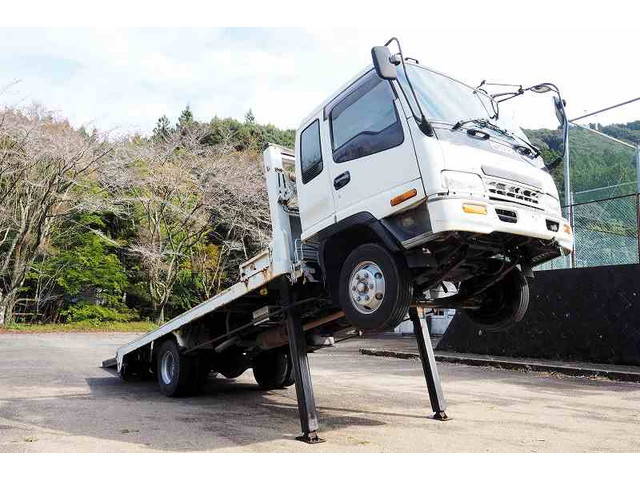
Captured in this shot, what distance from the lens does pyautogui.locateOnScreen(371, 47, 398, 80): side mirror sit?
4.52 m

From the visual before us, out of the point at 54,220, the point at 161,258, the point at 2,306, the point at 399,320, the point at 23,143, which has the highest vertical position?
the point at 23,143

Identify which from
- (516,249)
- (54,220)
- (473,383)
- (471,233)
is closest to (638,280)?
(473,383)

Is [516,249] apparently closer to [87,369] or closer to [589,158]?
[87,369]

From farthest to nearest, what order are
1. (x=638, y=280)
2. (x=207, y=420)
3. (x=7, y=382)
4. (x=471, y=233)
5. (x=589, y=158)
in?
(x=589, y=158) → (x=638, y=280) → (x=7, y=382) → (x=207, y=420) → (x=471, y=233)

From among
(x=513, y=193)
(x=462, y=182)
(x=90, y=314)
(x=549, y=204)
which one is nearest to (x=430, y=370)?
(x=549, y=204)

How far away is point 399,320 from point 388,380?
5.70 m

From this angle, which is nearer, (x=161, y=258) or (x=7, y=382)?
(x=7, y=382)

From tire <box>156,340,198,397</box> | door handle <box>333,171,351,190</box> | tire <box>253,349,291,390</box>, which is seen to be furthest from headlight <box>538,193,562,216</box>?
tire <box>156,340,198,397</box>

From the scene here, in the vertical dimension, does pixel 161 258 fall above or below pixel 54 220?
below

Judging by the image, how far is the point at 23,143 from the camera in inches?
854

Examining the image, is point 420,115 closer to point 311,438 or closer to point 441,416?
point 311,438

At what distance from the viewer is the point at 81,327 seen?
80.1 feet

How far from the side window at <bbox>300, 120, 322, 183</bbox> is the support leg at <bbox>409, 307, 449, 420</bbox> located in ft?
6.68

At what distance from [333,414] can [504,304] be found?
96.6 inches
